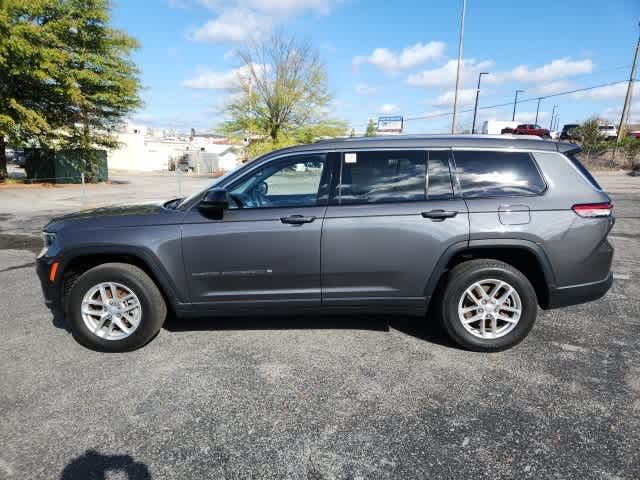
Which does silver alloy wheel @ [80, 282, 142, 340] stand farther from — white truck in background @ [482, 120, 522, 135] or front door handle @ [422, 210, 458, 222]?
white truck in background @ [482, 120, 522, 135]

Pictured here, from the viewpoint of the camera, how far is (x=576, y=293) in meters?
3.35

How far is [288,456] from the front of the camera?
2.24 metres

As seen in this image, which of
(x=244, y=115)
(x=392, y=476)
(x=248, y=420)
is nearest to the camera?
(x=392, y=476)

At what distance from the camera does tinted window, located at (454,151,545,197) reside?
3324mm

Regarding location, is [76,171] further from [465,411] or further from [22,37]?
[465,411]

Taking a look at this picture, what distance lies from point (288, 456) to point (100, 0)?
2482 cm

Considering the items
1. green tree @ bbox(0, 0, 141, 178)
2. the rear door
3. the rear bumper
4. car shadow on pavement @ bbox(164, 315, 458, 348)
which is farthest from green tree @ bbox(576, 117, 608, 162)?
the rear door

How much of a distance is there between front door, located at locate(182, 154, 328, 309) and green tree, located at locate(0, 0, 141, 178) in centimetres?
1985

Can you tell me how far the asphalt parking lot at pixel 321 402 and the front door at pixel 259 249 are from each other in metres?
0.50

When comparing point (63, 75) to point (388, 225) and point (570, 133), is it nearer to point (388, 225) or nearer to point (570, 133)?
point (388, 225)

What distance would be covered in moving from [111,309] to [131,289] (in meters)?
0.27

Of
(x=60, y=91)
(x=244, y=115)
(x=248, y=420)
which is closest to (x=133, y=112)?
(x=60, y=91)

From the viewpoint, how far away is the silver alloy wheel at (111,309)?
3408 millimetres

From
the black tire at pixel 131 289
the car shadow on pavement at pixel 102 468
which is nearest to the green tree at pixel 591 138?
the black tire at pixel 131 289
